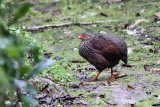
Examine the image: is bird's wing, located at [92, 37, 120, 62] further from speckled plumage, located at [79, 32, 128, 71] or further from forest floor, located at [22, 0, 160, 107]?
forest floor, located at [22, 0, 160, 107]

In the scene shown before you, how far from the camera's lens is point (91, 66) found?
261 inches

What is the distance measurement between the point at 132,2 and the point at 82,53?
236 inches

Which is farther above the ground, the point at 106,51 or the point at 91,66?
the point at 106,51

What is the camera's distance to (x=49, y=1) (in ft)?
42.1

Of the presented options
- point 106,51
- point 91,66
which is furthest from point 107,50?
point 91,66

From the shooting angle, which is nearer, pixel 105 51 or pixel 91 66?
pixel 105 51

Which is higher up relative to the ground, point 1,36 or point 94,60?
point 1,36

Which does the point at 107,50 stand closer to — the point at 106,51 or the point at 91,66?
the point at 106,51

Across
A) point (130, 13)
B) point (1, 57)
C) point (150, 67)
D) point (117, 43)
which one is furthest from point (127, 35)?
point (1, 57)

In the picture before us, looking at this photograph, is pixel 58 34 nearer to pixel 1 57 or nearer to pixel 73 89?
pixel 73 89

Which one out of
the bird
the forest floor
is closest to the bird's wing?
the bird

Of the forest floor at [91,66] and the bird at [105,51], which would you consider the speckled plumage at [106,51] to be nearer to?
the bird at [105,51]

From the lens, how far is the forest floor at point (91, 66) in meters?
4.14

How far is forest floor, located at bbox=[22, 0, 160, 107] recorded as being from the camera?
4.14 meters
